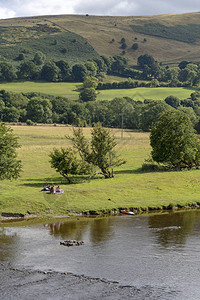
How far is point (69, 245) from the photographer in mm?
37500

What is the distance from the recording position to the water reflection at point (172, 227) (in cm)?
3881

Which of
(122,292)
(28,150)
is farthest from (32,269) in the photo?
(28,150)

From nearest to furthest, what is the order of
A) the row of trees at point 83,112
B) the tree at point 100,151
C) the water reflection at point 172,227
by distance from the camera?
the water reflection at point 172,227, the tree at point 100,151, the row of trees at point 83,112

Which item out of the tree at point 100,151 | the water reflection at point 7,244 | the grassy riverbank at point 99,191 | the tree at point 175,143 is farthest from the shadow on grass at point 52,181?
the water reflection at point 7,244

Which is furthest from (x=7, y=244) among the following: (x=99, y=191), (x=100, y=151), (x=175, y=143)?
(x=175, y=143)

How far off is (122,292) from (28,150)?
70.6 metres

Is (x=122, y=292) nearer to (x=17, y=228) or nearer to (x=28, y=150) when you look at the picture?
(x=17, y=228)

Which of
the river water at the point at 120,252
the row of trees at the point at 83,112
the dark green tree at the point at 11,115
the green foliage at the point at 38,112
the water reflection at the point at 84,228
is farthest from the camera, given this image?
the green foliage at the point at 38,112

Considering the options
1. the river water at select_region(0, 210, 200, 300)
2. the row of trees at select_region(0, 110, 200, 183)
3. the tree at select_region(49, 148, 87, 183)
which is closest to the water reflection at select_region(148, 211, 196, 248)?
the river water at select_region(0, 210, 200, 300)

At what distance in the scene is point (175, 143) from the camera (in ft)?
251

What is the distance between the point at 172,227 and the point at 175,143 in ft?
112

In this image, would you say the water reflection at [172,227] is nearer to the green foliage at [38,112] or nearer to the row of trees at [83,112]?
the row of trees at [83,112]

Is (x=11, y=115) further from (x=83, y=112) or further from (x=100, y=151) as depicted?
(x=100, y=151)

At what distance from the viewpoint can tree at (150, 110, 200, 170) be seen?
249 ft
